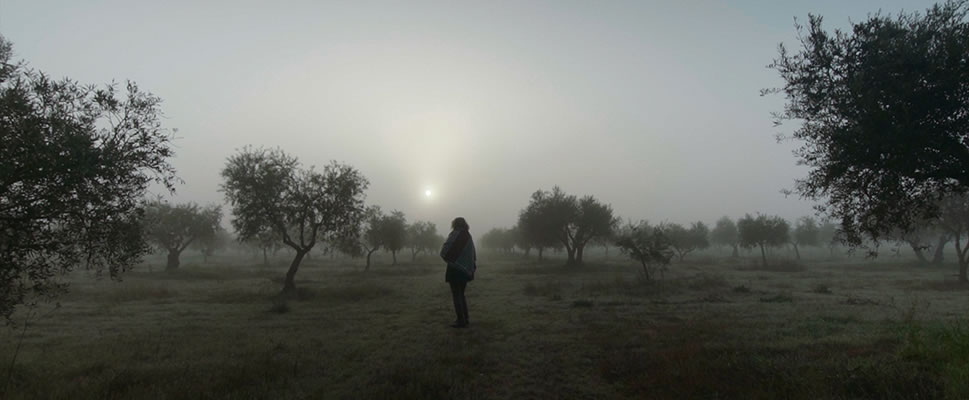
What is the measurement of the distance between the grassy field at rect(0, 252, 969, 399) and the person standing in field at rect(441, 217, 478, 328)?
696mm

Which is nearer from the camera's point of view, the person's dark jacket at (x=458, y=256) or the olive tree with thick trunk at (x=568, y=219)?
the person's dark jacket at (x=458, y=256)

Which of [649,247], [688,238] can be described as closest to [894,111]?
[649,247]

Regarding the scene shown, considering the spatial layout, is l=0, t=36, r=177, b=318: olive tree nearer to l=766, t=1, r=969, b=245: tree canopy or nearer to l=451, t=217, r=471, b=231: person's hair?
l=451, t=217, r=471, b=231: person's hair

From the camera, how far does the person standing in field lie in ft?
36.6

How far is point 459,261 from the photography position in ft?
36.9

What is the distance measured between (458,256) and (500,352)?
3.30m

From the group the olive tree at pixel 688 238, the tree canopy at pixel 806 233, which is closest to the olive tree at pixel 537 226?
the olive tree at pixel 688 238

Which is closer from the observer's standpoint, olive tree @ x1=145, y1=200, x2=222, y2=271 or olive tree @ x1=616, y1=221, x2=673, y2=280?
olive tree @ x1=616, y1=221, x2=673, y2=280

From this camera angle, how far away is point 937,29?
7.89m

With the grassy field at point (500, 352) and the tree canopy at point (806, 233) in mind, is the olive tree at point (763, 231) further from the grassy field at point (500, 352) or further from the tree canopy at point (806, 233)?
A: the grassy field at point (500, 352)

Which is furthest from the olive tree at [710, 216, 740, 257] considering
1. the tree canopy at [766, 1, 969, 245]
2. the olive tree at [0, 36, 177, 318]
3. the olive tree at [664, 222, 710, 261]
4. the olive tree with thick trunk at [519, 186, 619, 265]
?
the olive tree at [0, 36, 177, 318]

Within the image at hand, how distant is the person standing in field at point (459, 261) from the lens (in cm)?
1116

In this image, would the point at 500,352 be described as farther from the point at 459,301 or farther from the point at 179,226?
the point at 179,226

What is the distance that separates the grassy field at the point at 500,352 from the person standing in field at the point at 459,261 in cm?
70
